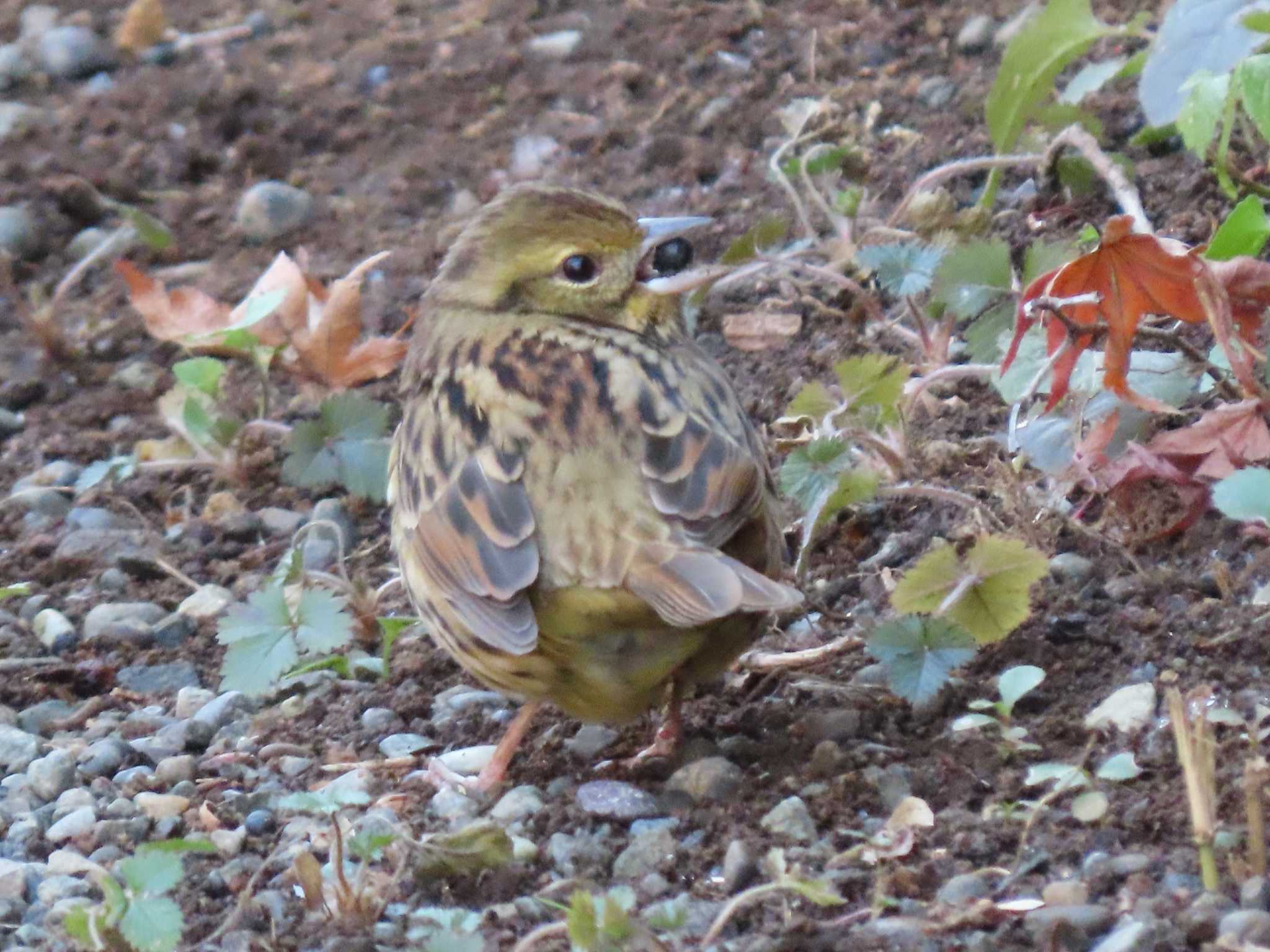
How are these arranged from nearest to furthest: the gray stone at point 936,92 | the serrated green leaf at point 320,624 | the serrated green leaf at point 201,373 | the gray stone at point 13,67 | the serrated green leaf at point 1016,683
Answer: the serrated green leaf at point 1016,683 < the serrated green leaf at point 320,624 < the serrated green leaf at point 201,373 < the gray stone at point 936,92 < the gray stone at point 13,67

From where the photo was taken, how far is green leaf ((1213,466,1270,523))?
336 cm

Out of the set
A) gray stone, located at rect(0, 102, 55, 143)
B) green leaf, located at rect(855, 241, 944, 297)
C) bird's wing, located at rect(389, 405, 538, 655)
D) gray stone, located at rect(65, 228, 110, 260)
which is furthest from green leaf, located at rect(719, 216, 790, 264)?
gray stone, located at rect(0, 102, 55, 143)

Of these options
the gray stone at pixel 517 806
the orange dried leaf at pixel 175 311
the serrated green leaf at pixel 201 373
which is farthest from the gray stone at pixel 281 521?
the gray stone at pixel 517 806

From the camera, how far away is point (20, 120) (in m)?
7.53

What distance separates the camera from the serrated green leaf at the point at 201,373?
17.5 ft

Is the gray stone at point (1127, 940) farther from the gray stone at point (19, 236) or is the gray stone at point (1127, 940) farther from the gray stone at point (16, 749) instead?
the gray stone at point (19, 236)

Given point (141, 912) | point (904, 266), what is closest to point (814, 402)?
point (904, 266)

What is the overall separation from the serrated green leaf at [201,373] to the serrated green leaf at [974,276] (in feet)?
6.48

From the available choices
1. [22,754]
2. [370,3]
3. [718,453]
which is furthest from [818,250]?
[370,3]

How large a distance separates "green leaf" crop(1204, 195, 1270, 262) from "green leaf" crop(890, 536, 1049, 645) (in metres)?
0.85

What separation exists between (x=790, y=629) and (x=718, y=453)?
2.44ft

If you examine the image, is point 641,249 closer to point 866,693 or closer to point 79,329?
point 866,693

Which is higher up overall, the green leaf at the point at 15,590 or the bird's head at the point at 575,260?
the bird's head at the point at 575,260

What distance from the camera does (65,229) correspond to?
23.1 feet
